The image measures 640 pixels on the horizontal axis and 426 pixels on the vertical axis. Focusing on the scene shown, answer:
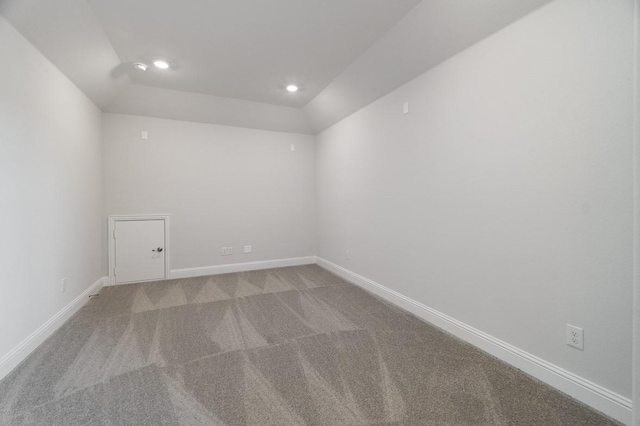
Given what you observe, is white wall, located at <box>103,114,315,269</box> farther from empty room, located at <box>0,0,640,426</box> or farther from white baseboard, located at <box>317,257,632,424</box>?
white baseboard, located at <box>317,257,632,424</box>

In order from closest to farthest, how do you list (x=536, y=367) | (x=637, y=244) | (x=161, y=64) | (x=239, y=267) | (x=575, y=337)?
(x=637, y=244)
(x=575, y=337)
(x=536, y=367)
(x=161, y=64)
(x=239, y=267)

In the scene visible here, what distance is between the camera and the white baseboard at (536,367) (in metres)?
1.46

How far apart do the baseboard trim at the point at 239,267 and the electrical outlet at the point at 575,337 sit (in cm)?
387

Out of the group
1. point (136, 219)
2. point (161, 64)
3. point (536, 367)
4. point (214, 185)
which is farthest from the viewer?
point (214, 185)

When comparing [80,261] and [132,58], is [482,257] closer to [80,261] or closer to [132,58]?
[132,58]

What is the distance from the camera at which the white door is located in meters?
3.90

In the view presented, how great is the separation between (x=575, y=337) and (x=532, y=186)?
0.96 m

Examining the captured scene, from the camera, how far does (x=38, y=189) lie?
2266mm

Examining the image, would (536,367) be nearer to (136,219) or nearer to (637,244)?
(637,244)

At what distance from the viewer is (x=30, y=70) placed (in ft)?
7.04

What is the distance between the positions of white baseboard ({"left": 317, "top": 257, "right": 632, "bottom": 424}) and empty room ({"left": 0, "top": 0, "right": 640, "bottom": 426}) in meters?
0.01

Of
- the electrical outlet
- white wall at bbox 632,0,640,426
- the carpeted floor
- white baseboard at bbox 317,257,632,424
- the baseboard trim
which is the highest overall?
white wall at bbox 632,0,640,426

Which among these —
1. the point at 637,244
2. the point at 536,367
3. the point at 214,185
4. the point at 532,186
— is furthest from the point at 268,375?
the point at 214,185

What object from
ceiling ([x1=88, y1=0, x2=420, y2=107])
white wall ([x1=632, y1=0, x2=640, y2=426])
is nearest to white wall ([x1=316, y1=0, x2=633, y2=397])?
white wall ([x1=632, y1=0, x2=640, y2=426])
